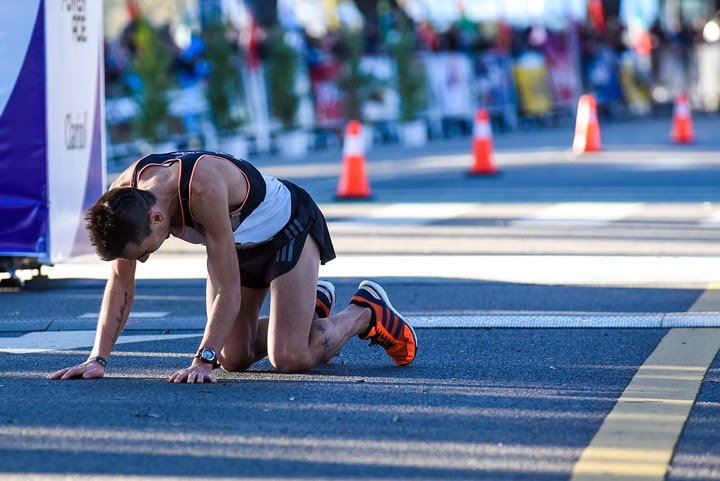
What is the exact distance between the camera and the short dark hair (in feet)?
18.1

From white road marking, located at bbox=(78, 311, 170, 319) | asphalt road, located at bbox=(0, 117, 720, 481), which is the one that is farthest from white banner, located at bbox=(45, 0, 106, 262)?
white road marking, located at bbox=(78, 311, 170, 319)

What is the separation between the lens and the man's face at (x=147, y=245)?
220 inches

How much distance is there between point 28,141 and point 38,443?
4.40 meters

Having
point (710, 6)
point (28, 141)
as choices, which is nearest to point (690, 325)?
point (28, 141)

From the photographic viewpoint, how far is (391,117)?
2688 cm

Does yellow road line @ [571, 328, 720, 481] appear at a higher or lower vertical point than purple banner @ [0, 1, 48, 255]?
lower

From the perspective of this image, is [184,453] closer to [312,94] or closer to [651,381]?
[651,381]

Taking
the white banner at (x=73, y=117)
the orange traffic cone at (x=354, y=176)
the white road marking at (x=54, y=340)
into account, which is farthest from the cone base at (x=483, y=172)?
the white road marking at (x=54, y=340)

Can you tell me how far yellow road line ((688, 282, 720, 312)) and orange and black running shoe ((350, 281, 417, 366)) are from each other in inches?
86.0

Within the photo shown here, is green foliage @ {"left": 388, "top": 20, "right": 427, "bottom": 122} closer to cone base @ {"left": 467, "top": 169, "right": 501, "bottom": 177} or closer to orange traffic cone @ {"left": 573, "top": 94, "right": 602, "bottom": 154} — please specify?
orange traffic cone @ {"left": 573, "top": 94, "right": 602, "bottom": 154}

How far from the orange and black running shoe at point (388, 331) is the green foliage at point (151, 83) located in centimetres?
1400

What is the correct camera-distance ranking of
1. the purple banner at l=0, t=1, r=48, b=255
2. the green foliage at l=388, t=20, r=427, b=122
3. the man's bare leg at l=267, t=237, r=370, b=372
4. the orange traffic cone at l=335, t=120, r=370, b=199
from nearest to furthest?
the man's bare leg at l=267, t=237, r=370, b=372 < the purple banner at l=0, t=1, r=48, b=255 < the orange traffic cone at l=335, t=120, r=370, b=199 < the green foliage at l=388, t=20, r=427, b=122

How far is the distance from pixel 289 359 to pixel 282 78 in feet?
57.0

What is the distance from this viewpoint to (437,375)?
21.4 ft
